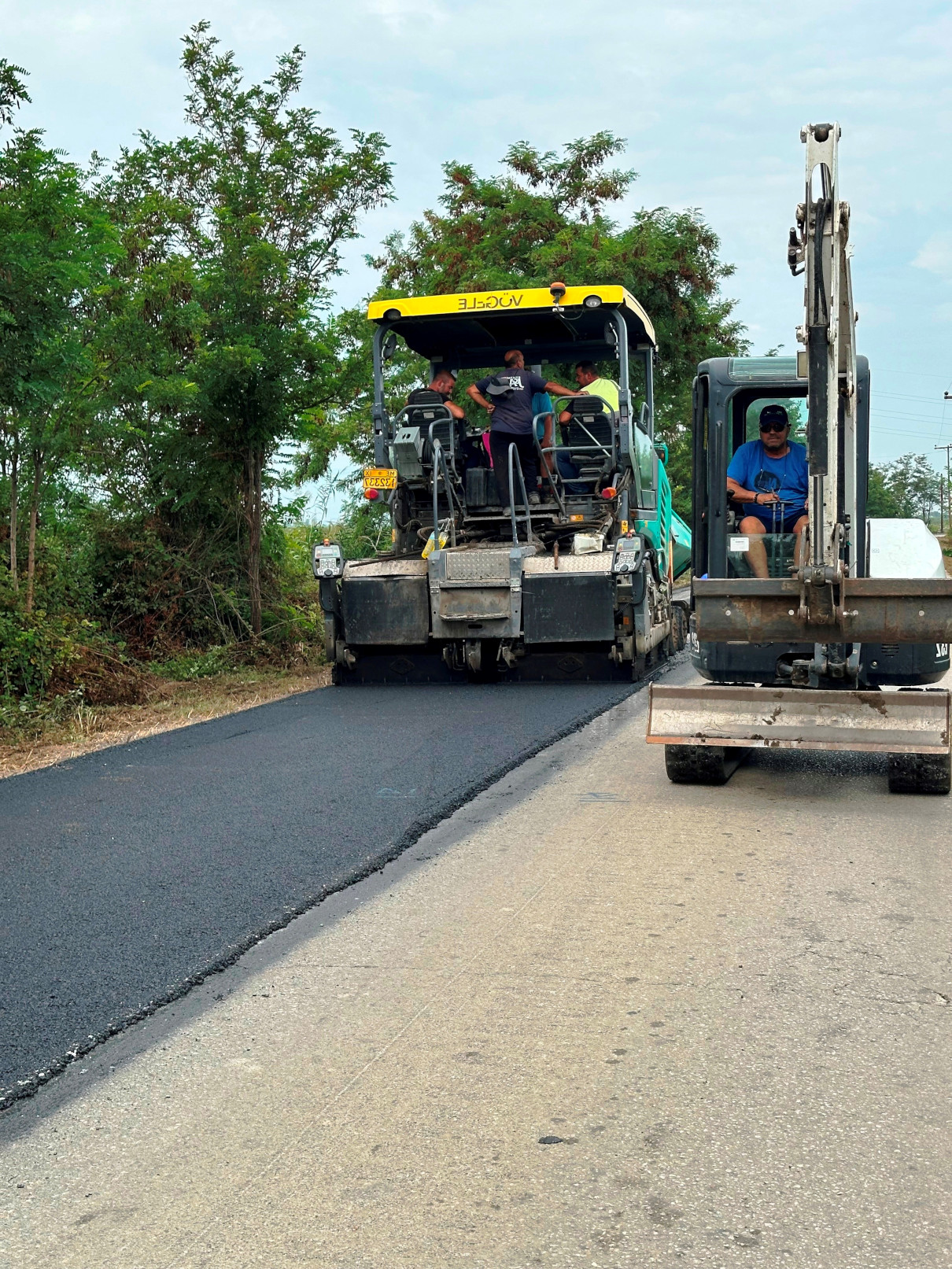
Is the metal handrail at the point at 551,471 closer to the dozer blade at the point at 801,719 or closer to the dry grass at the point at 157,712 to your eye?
the dry grass at the point at 157,712

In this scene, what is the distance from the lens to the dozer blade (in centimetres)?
646

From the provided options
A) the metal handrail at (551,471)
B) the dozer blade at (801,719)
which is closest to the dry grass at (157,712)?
the metal handrail at (551,471)

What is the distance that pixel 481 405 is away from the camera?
1231 cm

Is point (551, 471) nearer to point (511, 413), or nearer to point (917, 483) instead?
point (511, 413)

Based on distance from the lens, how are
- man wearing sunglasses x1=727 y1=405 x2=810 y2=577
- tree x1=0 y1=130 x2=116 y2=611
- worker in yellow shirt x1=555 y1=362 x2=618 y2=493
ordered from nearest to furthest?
man wearing sunglasses x1=727 y1=405 x2=810 y2=577
tree x1=0 y1=130 x2=116 y2=611
worker in yellow shirt x1=555 y1=362 x2=618 y2=493

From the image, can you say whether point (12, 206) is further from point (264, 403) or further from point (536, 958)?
point (536, 958)

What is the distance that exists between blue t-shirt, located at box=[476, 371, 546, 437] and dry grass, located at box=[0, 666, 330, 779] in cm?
289

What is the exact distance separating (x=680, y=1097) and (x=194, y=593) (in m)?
11.7

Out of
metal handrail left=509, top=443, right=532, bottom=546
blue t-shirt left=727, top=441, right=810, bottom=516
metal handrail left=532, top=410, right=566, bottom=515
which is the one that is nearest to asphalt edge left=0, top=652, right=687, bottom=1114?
blue t-shirt left=727, top=441, right=810, bottom=516

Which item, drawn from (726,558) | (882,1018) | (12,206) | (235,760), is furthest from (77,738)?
(882,1018)

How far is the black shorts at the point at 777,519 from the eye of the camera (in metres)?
7.53

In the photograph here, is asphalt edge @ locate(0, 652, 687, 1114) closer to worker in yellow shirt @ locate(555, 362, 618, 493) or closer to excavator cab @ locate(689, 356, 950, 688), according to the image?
excavator cab @ locate(689, 356, 950, 688)

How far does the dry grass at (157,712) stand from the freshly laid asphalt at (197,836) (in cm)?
43

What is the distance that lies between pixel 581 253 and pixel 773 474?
14.0m
